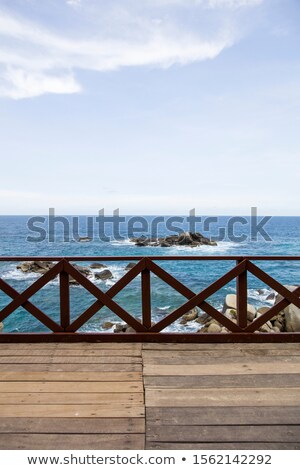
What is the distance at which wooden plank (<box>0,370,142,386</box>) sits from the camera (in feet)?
11.1

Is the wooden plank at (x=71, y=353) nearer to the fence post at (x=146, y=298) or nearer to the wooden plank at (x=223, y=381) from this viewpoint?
the fence post at (x=146, y=298)

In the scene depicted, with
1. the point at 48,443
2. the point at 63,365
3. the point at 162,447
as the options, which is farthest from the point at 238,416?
the point at 63,365

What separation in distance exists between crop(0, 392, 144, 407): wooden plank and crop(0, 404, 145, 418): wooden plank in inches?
2.2

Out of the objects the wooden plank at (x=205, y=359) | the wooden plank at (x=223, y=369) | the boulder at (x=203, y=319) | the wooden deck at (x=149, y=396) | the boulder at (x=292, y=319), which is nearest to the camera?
the wooden deck at (x=149, y=396)

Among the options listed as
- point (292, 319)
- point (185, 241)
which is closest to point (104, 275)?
point (292, 319)

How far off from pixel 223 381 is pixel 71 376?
5.26ft

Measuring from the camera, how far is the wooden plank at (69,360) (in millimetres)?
3819

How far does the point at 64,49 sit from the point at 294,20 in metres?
5.37

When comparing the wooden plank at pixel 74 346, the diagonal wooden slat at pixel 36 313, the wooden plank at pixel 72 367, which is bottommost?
the wooden plank at pixel 74 346

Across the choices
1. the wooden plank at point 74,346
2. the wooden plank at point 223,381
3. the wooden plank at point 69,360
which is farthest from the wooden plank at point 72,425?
the wooden plank at point 74,346

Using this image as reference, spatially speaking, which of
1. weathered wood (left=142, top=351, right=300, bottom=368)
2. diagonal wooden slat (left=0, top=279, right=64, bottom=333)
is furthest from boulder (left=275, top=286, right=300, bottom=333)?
diagonal wooden slat (left=0, top=279, right=64, bottom=333)

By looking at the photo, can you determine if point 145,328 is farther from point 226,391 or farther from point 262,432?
point 262,432

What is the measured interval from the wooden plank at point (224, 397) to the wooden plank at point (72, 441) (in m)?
0.49

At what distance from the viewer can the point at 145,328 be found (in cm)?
445
